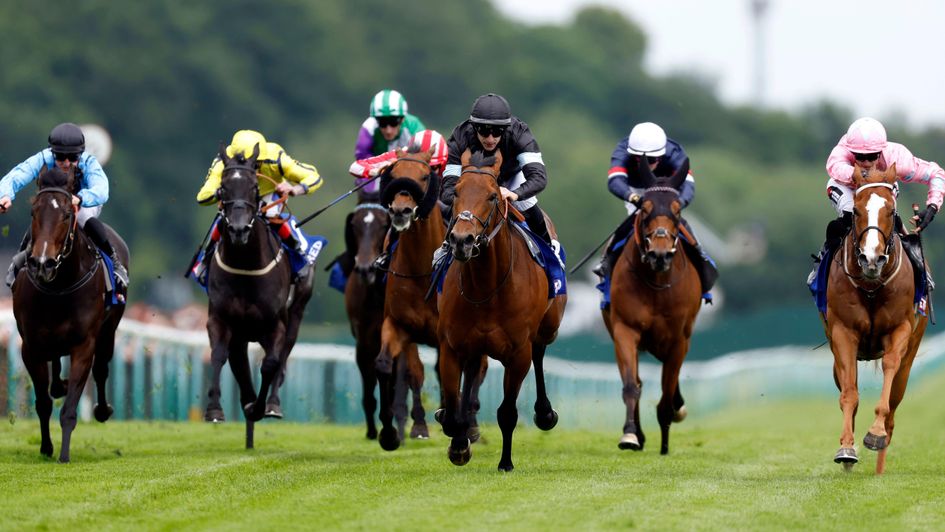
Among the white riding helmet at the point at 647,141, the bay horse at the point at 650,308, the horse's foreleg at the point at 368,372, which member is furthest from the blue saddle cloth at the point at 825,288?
the horse's foreleg at the point at 368,372

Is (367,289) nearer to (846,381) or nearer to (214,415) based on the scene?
(214,415)

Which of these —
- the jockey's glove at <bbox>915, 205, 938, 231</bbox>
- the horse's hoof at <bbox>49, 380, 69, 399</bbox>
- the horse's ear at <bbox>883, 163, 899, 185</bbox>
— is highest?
the horse's ear at <bbox>883, 163, 899, 185</bbox>

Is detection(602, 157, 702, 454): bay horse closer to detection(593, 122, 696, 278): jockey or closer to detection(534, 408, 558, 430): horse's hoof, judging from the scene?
detection(593, 122, 696, 278): jockey

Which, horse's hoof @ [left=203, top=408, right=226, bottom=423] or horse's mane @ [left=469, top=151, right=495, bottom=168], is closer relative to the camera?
horse's mane @ [left=469, top=151, right=495, bottom=168]

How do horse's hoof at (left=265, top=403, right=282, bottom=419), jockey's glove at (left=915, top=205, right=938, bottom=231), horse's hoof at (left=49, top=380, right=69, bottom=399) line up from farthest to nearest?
horse's hoof at (left=49, top=380, right=69, bottom=399) < horse's hoof at (left=265, top=403, right=282, bottom=419) < jockey's glove at (left=915, top=205, right=938, bottom=231)

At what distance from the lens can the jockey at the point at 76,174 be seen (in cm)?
1339

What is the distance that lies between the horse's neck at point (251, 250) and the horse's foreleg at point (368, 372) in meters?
1.94

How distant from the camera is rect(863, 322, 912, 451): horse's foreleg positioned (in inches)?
483

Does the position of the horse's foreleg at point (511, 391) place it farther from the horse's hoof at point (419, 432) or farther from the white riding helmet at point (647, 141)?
the white riding helmet at point (647, 141)

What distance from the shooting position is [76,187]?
1352 cm

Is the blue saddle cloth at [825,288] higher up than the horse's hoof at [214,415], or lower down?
higher up

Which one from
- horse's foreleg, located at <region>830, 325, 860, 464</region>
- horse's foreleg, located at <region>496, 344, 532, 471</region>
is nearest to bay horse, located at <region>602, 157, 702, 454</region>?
horse's foreleg, located at <region>830, 325, 860, 464</region>

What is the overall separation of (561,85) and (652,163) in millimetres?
63647

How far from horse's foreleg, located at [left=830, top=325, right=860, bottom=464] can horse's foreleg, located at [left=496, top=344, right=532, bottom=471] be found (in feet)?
7.17
